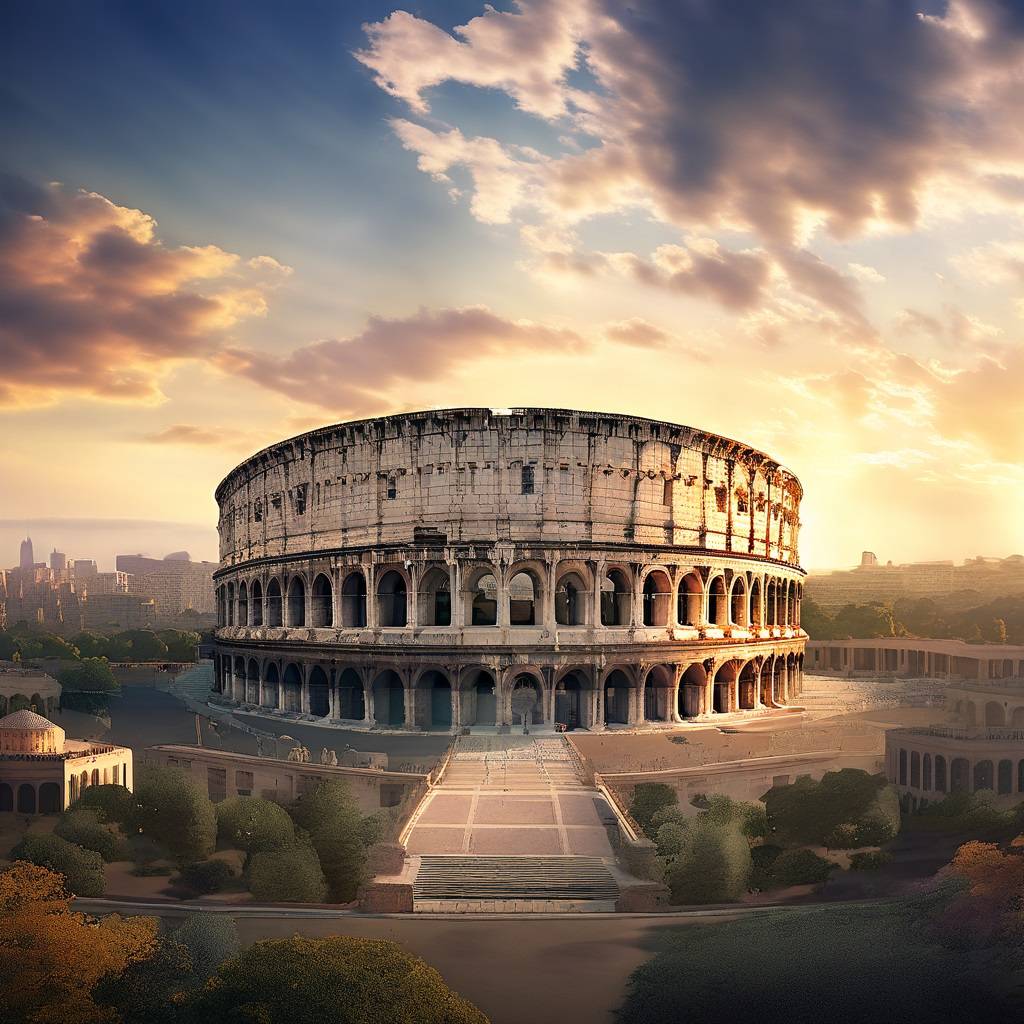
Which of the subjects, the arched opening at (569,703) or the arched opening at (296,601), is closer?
the arched opening at (569,703)

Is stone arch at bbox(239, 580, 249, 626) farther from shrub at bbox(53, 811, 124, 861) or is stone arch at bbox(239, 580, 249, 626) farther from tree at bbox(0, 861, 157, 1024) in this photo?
tree at bbox(0, 861, 157, 1024)

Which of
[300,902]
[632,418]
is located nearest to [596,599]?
[632,418]

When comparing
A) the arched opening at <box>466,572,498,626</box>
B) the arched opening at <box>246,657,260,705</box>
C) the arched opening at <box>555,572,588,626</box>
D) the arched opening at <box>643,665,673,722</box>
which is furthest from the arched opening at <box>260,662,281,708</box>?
the arched opening at <box>643,665,673,722</box>

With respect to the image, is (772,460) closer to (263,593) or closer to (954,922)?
(263,593)

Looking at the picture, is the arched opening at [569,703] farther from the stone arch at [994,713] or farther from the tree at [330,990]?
the tree at [330,990]

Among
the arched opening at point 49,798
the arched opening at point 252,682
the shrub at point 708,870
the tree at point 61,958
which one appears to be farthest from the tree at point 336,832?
the arched opening at point 252,682

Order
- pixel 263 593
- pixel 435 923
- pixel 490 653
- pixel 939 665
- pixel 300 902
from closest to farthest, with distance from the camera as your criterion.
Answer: pixel 435 923
pixel 300 902
pixel 490 653
pixel 263 593
pixel 939 665
